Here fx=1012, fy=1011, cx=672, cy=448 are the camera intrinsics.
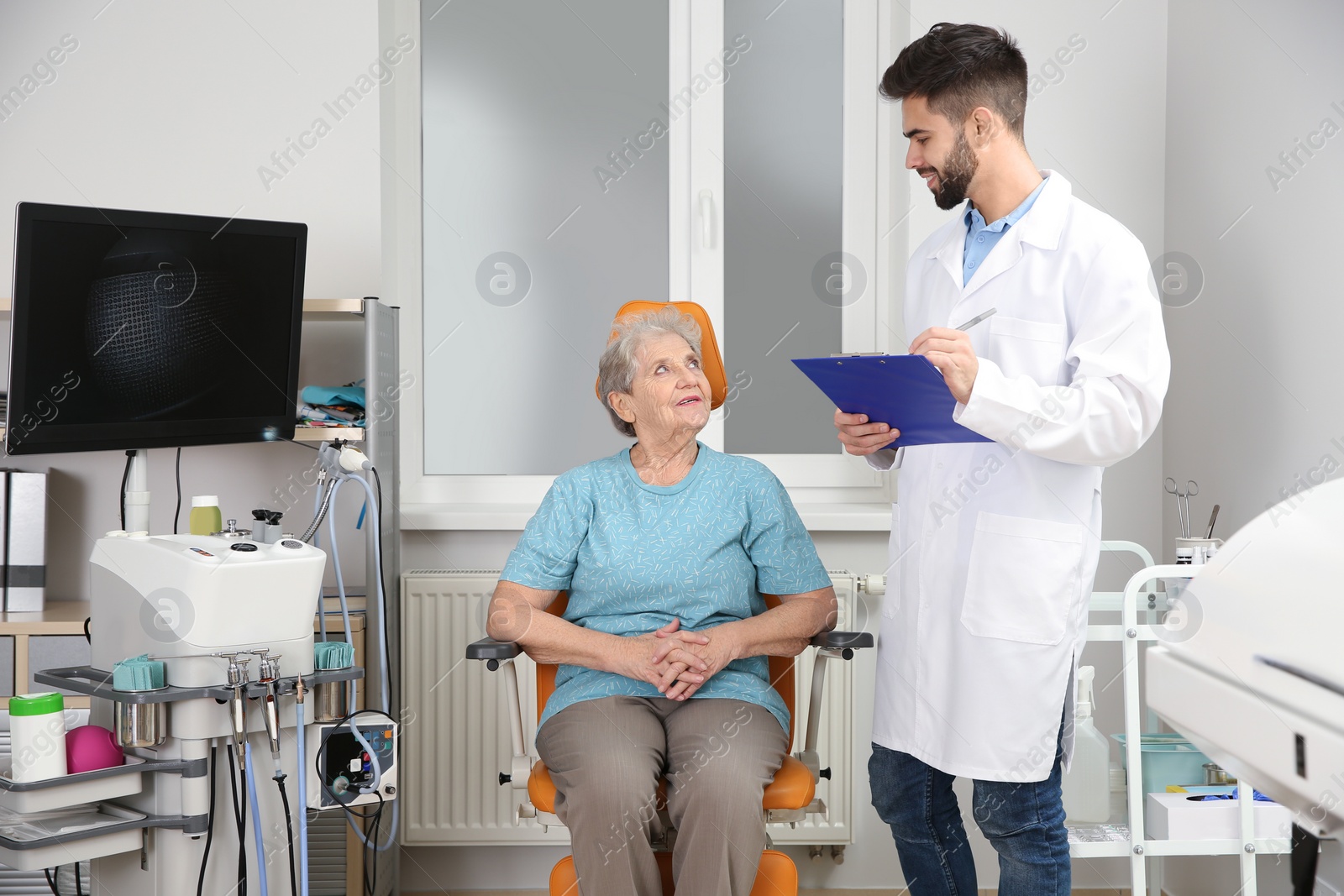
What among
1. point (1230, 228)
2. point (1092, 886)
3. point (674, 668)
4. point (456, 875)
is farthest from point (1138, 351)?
point (456, 875)

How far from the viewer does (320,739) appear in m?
1.62

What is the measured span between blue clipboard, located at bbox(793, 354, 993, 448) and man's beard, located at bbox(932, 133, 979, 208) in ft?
1.10

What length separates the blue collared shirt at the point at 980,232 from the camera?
5.13ft

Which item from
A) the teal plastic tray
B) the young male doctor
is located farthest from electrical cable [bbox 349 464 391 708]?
the teal plastic tray

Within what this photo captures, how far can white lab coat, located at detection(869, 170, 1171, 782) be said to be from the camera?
138cm

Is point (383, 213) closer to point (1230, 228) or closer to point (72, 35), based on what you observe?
point (72, 35)

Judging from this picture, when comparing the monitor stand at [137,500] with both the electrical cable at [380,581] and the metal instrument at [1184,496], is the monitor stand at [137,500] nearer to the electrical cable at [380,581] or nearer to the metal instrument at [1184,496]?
the electrical cable at [380,581]

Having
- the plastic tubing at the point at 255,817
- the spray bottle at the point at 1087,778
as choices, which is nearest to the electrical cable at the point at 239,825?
the plastic tubing at the point at 255,817

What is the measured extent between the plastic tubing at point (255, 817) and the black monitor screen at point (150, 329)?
→ 640 millimetres

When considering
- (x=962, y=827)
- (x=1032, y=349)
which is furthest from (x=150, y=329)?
(x=962, y=827)

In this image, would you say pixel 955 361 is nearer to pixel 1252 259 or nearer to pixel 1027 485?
pixel 1027 485

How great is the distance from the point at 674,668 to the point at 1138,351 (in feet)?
2.79

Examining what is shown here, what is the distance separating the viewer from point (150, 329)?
71.1 inches

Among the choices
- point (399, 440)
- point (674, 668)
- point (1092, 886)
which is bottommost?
point (1092, 886)
